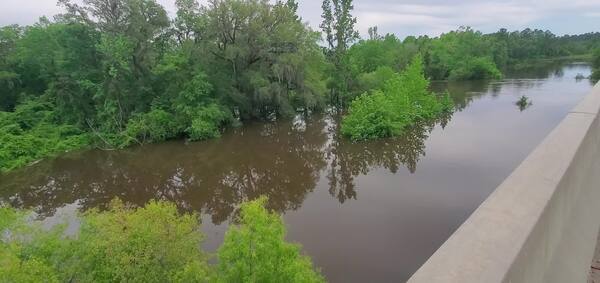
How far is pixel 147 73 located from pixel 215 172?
10.6 meters

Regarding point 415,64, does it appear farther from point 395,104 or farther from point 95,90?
point 95,90

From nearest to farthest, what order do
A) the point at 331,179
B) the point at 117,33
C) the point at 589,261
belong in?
the point at 589,261, the point at 331,179, the point at 117,33

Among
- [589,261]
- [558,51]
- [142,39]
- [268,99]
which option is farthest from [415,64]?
[558,51]

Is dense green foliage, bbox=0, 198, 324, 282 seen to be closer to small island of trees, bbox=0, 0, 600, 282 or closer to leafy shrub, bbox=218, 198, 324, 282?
leafy shrub, bbox=218, 198, 324, 282

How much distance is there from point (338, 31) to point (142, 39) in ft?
49.7

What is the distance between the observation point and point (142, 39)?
22031mm

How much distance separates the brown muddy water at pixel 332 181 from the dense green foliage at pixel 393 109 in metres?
0.88

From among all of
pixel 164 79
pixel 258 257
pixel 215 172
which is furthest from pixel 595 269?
pixel 164 79

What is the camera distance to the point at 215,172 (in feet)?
54.2

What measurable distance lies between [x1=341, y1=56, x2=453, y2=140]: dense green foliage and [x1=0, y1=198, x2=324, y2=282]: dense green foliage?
15.3 metres

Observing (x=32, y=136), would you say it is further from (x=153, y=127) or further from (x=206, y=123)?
(x=206, y=123)

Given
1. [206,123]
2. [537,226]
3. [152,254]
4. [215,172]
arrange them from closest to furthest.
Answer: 1. [537,226]
2. [152,254]
3. [215,172]
4. [206,123]

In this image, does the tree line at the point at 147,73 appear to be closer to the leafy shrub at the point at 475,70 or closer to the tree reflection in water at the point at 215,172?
the tree reflection in water at the point at 215,172

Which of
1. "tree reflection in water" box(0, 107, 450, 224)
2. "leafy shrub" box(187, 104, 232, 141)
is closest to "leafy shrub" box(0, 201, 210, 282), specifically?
"tree reflection in water" box(0, 107, 450, 224)
